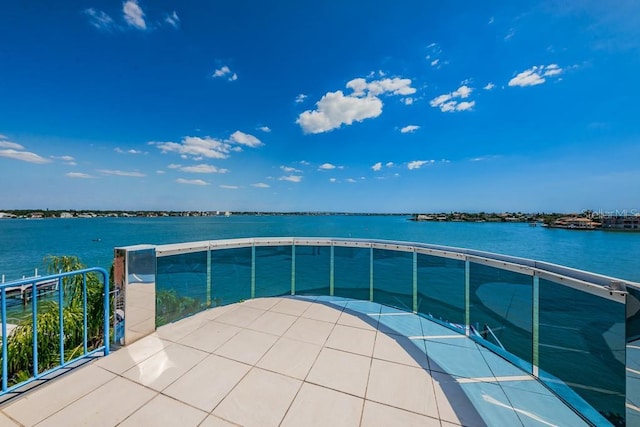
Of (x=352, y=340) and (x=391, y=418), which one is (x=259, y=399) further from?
(x=352, y=340)

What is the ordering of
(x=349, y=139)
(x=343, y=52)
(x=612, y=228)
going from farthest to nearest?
(x=612, y=228)
(x=349, y=139)
(x=343, y=52)

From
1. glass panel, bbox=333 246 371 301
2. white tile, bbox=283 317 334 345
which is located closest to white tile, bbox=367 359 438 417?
white tile, bbox=283 317 334 345

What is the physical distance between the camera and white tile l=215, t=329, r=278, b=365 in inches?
89.5

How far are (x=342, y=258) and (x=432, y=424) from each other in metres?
2.60

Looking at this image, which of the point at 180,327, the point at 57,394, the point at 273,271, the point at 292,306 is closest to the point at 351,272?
the point at 292,306

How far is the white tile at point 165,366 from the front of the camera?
1.92 meters

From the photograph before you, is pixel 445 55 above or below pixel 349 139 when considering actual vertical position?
below

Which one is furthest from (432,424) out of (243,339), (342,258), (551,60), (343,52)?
(551,60)

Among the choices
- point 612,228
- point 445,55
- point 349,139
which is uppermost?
point 349,139

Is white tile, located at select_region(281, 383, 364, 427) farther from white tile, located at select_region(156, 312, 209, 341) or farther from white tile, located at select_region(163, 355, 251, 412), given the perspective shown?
white tile, located at select_region(156, 312, 209, 341)

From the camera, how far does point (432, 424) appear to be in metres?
1.53

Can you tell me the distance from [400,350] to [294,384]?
1.18 m

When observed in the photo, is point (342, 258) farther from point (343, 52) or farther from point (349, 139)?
point (349, 139)

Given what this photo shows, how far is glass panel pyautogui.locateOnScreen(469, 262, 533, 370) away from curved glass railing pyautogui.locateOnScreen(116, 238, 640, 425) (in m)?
0.01
